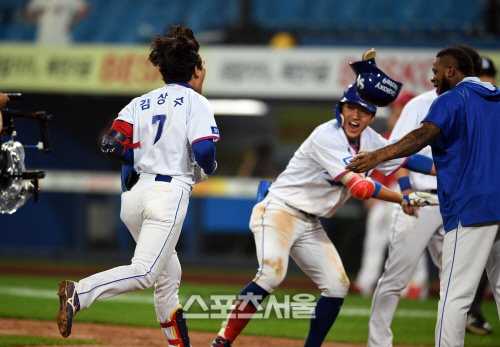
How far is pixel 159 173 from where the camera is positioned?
12.2ft

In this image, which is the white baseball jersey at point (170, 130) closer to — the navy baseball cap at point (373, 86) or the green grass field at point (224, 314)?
the navy baseball cap at point (373, 86)

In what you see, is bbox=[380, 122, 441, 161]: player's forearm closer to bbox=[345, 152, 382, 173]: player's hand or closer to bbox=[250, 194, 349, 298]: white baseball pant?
bbox=[345, 152, 382, 173]: player's hand

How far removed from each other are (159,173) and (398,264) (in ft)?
5.39

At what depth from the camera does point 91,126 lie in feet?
36.2

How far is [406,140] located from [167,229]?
1.33 metres

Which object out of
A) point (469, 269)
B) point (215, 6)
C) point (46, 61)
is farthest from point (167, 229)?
point (215, 6)

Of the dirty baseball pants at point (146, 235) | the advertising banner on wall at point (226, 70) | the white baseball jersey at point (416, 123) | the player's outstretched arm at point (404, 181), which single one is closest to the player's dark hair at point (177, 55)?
the dirty baseball pants at point (146, 235)

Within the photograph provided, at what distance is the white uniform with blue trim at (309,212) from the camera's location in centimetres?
411

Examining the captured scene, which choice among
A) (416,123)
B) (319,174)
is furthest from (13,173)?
(416,123)

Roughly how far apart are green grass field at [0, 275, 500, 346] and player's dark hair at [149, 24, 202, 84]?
7.07 ft

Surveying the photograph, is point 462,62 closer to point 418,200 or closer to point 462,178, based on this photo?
point 462,178

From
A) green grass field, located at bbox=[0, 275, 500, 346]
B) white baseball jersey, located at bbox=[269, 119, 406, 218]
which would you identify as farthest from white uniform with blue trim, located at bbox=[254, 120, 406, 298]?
green grass field, located at bbox=[0, 275, 500, 346]

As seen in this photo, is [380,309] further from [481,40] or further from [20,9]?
[20,9]

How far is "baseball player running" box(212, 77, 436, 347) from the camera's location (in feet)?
13.2
